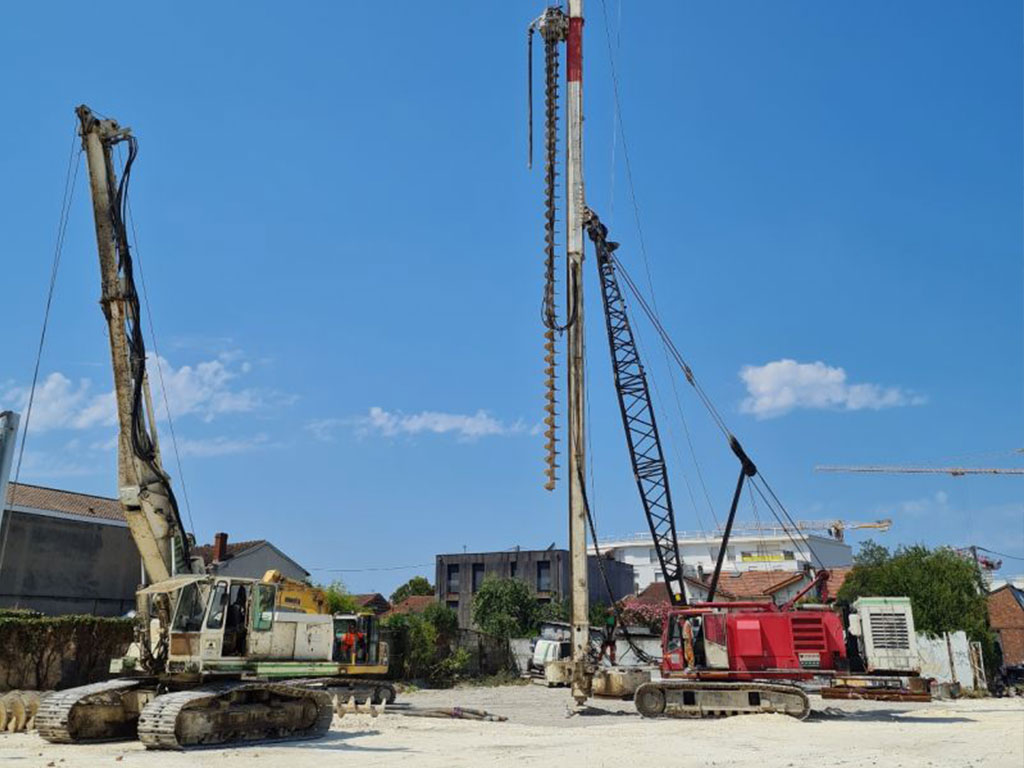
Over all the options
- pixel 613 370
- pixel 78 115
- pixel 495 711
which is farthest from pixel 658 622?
pixel 78 115

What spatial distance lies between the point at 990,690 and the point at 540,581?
108ft

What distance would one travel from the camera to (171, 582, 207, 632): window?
47.5 ft

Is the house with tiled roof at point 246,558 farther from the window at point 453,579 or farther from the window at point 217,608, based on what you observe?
the window at point 217,608

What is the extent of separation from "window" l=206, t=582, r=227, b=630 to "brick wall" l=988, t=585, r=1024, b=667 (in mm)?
47242

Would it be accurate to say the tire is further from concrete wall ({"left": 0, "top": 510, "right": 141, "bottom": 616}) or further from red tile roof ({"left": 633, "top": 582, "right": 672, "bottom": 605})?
red tile roof ({"left": 633, "top": 582, "right": 672, "bottom": 605})

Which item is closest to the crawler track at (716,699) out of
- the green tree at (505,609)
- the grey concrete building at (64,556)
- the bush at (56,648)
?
the bush at (56,648)

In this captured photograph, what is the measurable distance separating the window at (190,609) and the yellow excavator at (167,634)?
0.02m

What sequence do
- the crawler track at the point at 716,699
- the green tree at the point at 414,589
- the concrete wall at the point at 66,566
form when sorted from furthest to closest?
the green tree at the point at 414,589 → the concrete wall at the point at 66,566 → the crawler track at the point at 716,699

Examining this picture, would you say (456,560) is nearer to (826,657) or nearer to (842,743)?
(826,657)

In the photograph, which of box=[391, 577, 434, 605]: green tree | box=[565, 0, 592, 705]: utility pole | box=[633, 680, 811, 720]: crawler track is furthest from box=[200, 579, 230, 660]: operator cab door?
box=[391, 577, 434, 605]: green tree

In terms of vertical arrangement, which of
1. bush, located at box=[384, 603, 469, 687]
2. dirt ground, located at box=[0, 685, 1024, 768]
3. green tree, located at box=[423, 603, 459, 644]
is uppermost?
green tree, located at box=[423, 603, 459, 644]

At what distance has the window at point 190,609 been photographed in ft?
47.5

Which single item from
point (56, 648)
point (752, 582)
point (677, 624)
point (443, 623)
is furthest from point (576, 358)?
point (752, 582)

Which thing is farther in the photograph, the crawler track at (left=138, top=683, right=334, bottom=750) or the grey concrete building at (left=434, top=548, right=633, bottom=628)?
the grey concrete building at (left=434, top=548, right=633, bottom=628)
